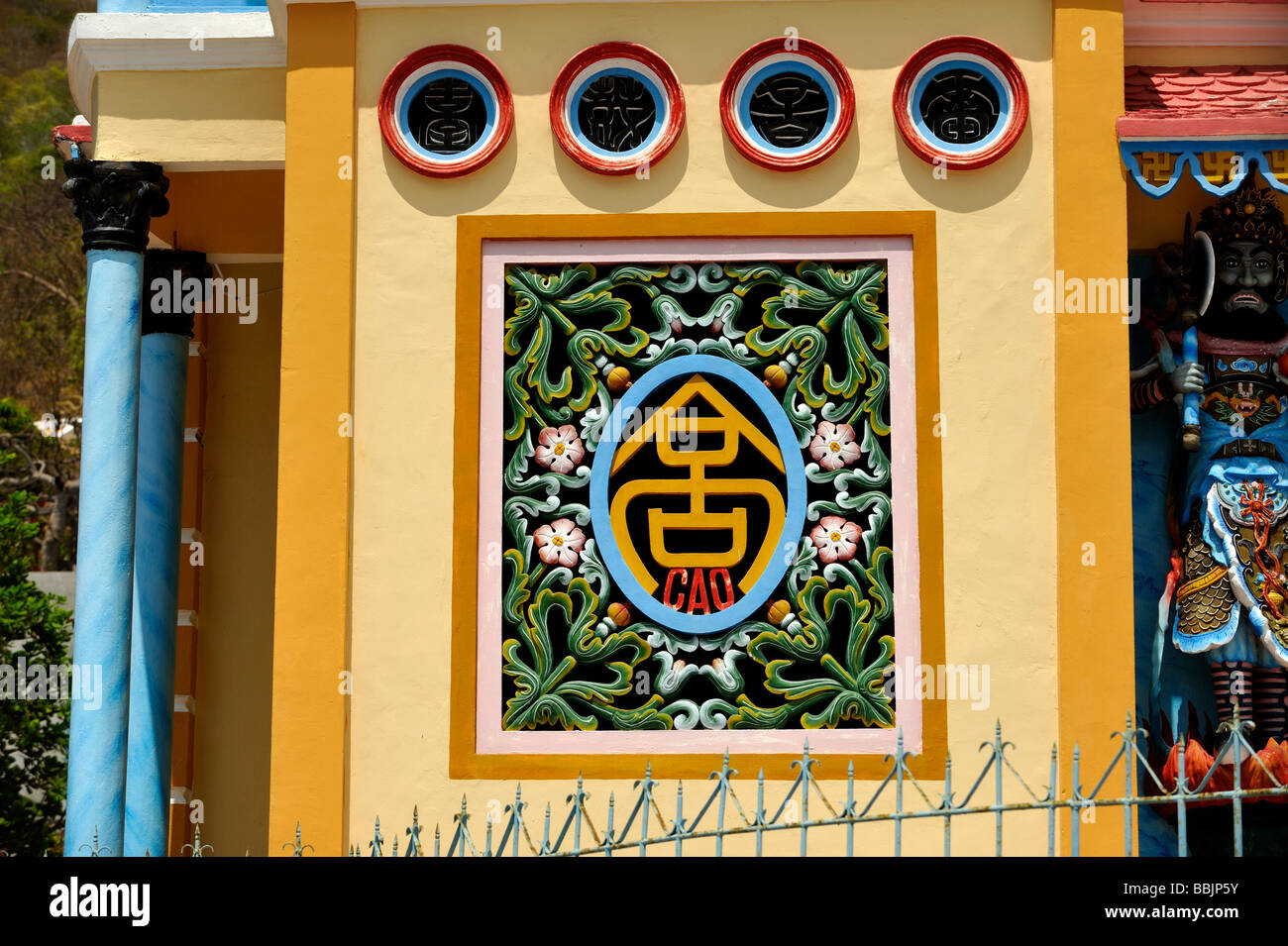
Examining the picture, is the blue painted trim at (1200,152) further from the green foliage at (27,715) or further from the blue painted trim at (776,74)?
the green foliage at (27,715)

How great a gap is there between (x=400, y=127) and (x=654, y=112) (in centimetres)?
141

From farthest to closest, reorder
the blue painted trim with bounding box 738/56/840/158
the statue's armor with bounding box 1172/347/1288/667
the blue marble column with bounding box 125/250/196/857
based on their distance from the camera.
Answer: the blue marble column with bounding box 125/250/196/857 < the statue's armor with bounding box 1172/347/1288/667 < the blue painted trim with bounding box 738/56/840/158

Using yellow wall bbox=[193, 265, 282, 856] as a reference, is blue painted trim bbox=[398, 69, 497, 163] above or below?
above

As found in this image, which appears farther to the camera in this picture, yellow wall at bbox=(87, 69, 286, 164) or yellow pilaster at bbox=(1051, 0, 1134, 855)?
yellow wall at bbox=(87, 69, 286, 164)

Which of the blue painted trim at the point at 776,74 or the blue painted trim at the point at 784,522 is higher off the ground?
the blue painted trim at the point at 776,74

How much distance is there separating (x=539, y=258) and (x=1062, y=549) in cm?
320

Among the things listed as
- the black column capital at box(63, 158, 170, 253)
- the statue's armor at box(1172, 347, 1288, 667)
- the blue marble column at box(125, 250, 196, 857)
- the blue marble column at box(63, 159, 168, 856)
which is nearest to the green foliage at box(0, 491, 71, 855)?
the blue marble column at box(125, 250, 196, 857)

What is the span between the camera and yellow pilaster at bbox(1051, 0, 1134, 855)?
27.7ft

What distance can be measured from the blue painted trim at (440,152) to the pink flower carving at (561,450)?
1.63 metres

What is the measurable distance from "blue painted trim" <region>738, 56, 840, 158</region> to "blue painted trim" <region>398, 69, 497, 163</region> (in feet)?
4.54

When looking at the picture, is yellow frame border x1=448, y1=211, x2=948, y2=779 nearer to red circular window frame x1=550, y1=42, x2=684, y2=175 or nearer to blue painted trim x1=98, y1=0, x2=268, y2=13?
red circular window frame x1=550, y1=42, x2=684, y2=175

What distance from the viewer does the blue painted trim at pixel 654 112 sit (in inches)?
356

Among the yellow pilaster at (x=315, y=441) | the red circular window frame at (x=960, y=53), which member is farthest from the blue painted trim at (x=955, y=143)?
the yellow pilaster at (x=315, y=441)

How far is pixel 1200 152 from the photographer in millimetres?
8828
